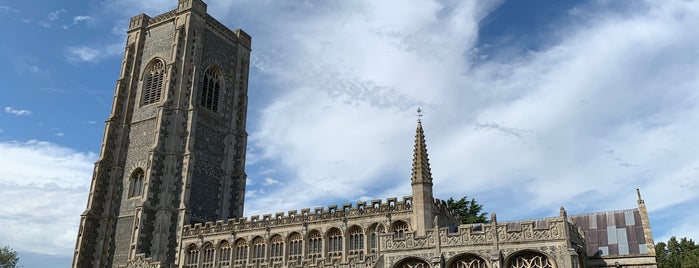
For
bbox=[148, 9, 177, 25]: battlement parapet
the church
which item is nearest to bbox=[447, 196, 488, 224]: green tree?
the church

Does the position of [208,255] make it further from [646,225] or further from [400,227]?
[646,225]

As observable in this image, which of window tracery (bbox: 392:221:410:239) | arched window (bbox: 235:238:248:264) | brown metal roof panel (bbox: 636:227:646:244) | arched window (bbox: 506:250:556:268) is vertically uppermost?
window tracery (bbox: 392:221:410:239)

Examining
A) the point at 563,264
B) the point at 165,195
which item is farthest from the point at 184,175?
the point at 563,264

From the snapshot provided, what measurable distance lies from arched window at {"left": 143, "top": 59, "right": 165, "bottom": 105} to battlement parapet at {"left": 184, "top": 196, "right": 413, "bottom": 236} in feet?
50.5

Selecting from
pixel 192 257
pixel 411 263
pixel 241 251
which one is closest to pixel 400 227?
pixel 411 263

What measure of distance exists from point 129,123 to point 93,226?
11.1m

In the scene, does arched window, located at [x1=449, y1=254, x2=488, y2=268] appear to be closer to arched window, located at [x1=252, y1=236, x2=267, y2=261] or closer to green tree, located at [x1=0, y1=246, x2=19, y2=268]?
arched window, located at [x1=252, y1=236, x2=267, y2=261]

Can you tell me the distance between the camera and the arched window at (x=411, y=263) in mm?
28516

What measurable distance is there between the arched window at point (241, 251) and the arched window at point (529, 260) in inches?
992

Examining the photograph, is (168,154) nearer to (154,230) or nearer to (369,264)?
(154,230)

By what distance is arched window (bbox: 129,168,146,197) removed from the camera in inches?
2095

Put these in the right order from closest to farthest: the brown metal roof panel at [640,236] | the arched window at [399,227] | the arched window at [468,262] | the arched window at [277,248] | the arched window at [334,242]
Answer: the arched window at [468,262] < the brown metal roof panel at [640,236] < the arched window at [399,227] < the arched window at [334,242] < the arched window at [277,248]

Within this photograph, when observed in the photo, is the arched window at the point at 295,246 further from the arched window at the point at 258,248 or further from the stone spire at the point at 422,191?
the stone spire at the point at 422,191

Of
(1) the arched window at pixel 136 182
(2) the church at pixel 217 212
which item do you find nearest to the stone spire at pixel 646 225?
(2) the church at pixel 217 212
